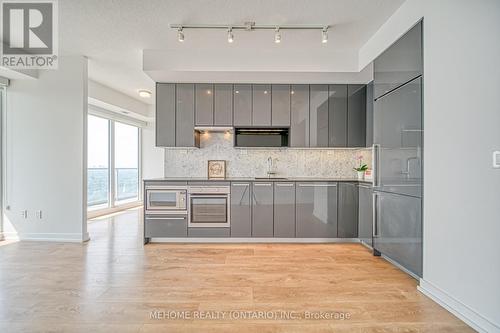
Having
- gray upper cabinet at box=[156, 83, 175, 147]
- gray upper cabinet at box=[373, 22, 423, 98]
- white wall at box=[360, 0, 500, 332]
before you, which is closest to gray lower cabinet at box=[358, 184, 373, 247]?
white wall at box=[360, 0, 500, 332]

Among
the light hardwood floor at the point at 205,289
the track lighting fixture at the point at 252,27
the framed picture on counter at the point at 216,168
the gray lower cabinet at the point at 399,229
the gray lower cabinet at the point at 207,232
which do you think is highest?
the track lighting fixture at the point at 252,27

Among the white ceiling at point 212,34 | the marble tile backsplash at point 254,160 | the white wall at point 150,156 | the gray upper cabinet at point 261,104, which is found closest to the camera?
the white ceiling at point 212,34

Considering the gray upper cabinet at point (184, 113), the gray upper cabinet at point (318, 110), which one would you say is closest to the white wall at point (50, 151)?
the gray upper cabinet at point (184, 113)

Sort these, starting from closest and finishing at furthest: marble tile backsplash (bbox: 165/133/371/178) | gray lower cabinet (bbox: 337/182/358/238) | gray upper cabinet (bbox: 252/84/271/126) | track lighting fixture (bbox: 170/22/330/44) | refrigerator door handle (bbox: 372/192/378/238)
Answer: track lighting fixture (bbox: 170/22/330/44) → refrigerator door handle (bbox: 372/192/378/238) → gray lower cabinet (bbox: 337/182/358/238) → gray upper cabinet (bbox: 252/84/271/126) → marble tile backsplash (bbox: 165/133/371/178)

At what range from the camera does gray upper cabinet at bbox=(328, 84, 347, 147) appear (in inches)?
167

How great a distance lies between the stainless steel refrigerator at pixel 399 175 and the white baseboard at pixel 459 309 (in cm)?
Answer: 16

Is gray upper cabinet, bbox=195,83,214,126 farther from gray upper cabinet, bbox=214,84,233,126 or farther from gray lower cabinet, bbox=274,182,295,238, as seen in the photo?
gray lower cabinet, bbox=274,182,295,238

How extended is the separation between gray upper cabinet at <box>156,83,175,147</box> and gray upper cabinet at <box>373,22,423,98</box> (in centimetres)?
295

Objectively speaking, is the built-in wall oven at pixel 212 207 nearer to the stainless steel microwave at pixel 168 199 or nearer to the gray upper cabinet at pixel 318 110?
the stainless steel microwave at pixel 168 199

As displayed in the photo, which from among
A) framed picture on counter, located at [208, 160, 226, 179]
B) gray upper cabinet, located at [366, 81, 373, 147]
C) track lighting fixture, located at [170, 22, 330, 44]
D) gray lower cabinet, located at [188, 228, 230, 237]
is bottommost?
gray lower cabinet, located at [188, 228, 230, 237]

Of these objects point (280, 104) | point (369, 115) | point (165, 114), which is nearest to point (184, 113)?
point (165, 114)

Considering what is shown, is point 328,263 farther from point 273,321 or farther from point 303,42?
point 303,42

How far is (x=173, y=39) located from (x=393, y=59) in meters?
2.70

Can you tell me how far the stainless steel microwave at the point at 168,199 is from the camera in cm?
400
